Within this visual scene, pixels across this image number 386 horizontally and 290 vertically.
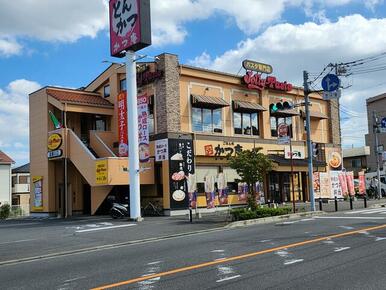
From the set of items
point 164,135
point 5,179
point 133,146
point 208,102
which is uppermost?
point 208,102

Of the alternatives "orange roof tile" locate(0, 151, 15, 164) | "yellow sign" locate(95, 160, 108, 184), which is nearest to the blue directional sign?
"yellow sign" locate(95, 160, 108, 184)

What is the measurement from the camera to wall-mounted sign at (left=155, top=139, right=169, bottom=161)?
28656 mm

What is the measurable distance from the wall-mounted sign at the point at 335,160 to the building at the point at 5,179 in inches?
1427

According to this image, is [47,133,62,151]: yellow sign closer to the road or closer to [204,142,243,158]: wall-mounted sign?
[204,142,243,158]: wall-mounted sign

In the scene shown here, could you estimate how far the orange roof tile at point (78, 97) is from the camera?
32156mm

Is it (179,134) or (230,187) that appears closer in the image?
(179,134)

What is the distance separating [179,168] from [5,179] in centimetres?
3335

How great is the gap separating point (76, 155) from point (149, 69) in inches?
289

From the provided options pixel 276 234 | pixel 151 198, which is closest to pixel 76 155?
pixel 151 198

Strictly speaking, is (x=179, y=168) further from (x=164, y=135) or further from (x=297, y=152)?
(x=297, y=152)

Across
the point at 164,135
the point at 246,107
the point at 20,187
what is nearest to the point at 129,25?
the point at 164,135

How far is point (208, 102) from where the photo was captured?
30.5 m

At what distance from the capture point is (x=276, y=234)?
15.6 metres

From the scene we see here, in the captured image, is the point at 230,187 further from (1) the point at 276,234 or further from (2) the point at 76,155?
(1) the point at 276,234
